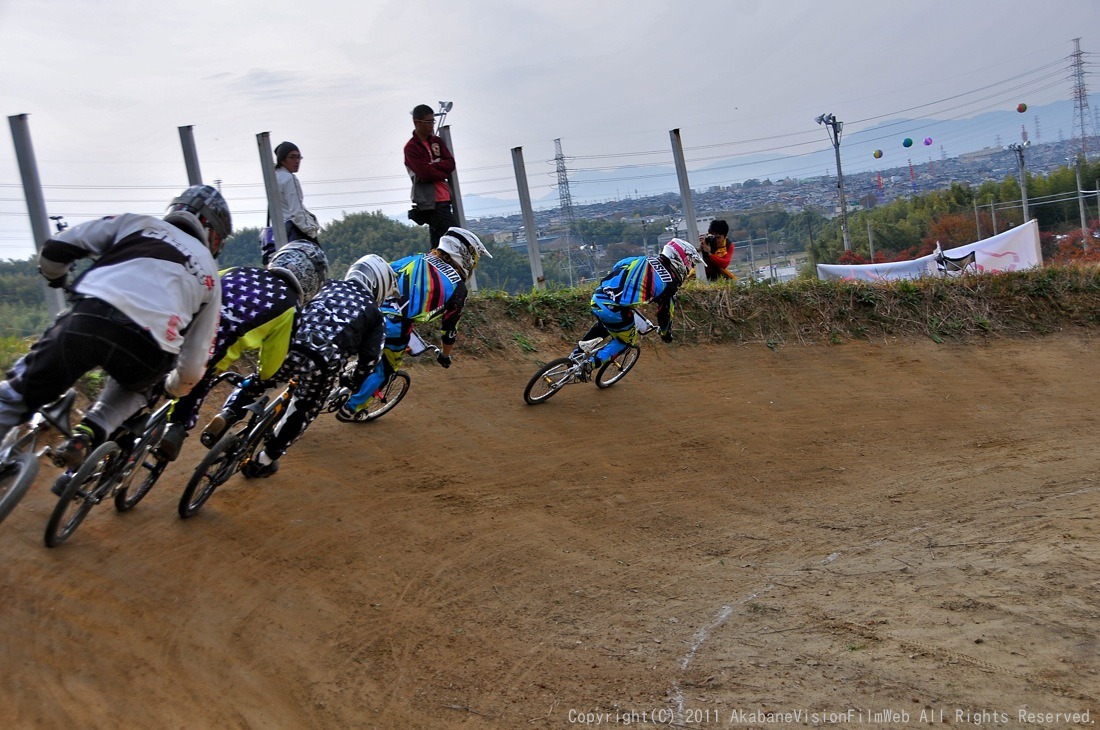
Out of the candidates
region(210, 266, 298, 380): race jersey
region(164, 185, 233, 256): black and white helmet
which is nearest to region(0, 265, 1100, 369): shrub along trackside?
region(210, 266, 298, 380): race jersey

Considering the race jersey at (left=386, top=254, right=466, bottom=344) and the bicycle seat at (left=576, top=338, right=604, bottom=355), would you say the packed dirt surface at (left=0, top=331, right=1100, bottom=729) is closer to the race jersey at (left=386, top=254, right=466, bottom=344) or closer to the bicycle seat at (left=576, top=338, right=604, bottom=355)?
the bicycle seat at (left=576, top=338, right=604, bottom=355)

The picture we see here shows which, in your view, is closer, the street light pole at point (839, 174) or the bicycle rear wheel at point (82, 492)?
the bicycle rear wheel at point (82, 492)

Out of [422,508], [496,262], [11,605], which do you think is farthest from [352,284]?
[496,262]

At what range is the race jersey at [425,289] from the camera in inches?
308

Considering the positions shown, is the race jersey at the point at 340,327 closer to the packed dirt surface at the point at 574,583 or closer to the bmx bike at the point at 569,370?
the packed dirt surface at the point at 574,583

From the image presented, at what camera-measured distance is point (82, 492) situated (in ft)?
16.7

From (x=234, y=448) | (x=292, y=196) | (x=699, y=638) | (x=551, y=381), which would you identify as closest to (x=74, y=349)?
(x=234, y=448)

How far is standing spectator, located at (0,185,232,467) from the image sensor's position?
4.13 meters

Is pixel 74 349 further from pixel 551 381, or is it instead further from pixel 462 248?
Answer: pixel 551 381

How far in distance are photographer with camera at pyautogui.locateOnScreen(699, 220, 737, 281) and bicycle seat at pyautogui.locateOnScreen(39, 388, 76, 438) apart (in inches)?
292

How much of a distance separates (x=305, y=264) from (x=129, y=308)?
3053 mm

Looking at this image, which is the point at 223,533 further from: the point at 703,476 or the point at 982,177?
the point at 982,177

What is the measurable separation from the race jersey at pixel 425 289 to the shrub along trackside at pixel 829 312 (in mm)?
2361

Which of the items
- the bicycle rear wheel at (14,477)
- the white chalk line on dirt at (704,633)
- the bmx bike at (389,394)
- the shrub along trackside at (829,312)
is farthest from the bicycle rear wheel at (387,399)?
the white chalk line on dirt at (704,633)
